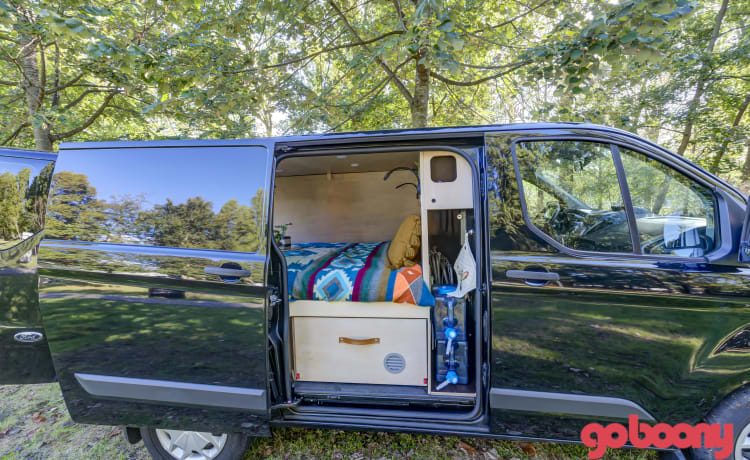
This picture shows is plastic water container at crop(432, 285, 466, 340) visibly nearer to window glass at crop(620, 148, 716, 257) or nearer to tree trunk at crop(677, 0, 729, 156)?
window glass at crop(620, 148, 716, 257)

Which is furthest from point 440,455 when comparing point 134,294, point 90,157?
point 90,157

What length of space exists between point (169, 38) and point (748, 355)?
5.89 m

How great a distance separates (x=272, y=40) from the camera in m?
4.80

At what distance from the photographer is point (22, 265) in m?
1.76

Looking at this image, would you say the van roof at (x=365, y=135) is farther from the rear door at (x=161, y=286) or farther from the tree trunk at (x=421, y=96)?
the tree trunk at (x=421, y=96)

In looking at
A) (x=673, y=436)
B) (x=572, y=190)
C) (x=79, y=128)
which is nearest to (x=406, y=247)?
(x=572, y=190)

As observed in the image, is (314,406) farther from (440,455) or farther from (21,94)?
(21,94)

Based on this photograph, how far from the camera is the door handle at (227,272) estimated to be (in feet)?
5.41

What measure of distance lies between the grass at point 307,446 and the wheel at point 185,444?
0.25m

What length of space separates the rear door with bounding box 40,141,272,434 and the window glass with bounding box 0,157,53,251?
0.69 feet

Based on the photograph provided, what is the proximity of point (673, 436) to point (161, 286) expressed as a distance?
8.70 ft

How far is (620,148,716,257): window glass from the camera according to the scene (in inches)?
62.5

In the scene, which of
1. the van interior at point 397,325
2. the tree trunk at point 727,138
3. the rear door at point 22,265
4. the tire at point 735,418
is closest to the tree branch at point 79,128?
the rear door at point 22,265

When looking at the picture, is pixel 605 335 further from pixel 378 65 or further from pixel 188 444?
pixel 378 65
